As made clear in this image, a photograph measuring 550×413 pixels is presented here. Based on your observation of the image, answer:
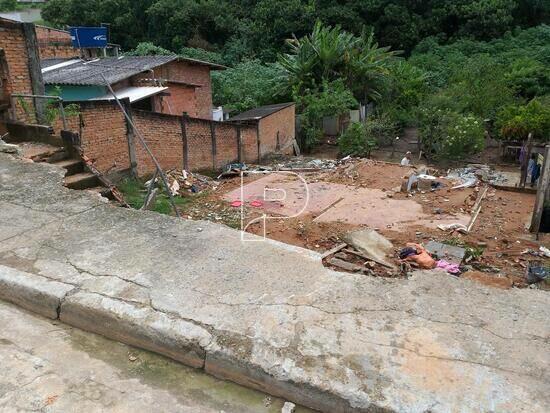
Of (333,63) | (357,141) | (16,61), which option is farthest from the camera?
(333,63)

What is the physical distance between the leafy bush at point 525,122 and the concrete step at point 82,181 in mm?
16735

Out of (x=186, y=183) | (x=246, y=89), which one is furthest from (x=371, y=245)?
(x=246, y=89)

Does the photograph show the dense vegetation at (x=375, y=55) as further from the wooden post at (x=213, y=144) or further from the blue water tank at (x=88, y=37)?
the wooden post at (x=213, y=144)

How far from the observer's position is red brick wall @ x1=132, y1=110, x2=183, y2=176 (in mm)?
11609

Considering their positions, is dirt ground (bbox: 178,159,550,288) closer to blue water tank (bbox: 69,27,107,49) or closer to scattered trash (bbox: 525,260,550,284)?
scattered trash (bbox: 525,260,550,284)

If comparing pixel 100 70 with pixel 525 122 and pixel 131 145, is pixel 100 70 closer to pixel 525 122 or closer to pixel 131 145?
pixel 131 145

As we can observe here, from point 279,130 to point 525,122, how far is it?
9.35m

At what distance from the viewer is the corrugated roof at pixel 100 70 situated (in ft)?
48.4

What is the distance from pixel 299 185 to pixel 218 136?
394cm

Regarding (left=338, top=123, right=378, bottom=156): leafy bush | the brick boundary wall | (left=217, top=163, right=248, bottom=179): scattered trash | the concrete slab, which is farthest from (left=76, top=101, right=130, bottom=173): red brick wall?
(left=338, top=123, right=378, bottom=156): leafy bush

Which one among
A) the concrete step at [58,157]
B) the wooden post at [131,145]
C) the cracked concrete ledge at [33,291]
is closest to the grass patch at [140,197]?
the wooden post at [131,145]

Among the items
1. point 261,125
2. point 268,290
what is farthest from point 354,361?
point 261,125

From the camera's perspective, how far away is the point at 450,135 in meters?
17.4

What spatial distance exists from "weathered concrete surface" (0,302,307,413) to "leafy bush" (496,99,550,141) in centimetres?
1840
